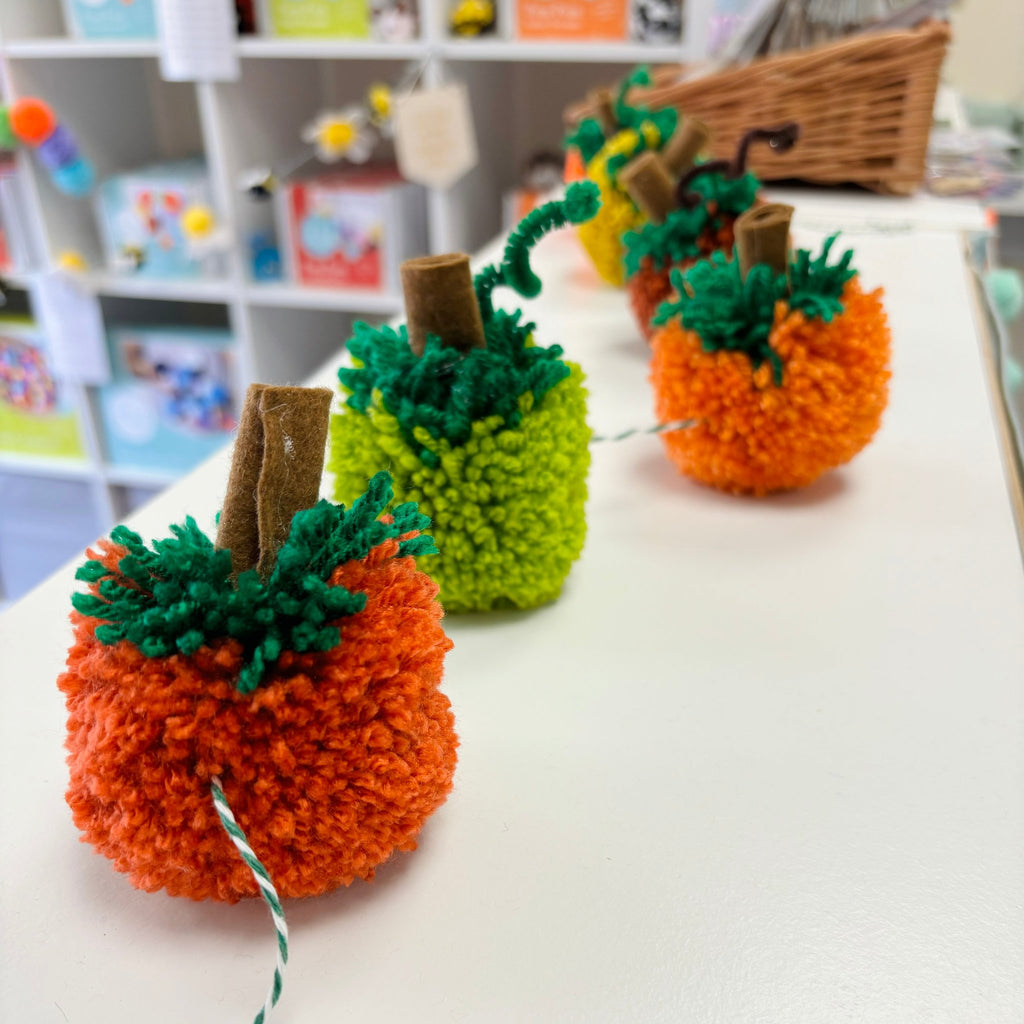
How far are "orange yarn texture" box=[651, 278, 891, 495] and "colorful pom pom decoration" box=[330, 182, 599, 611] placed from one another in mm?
126

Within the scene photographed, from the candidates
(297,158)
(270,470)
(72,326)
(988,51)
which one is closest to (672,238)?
(270,470)

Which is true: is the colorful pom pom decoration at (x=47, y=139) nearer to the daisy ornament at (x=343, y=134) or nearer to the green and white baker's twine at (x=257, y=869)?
the daisy ornament at (x=343, y=134)

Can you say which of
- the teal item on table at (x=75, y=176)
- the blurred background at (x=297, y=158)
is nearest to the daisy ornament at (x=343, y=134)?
the blurred background at (x=297, y=158)

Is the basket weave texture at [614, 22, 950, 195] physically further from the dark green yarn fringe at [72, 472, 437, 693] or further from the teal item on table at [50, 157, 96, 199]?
the teal item on table at [50, 157, 96, 199]

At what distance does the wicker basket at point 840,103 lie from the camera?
1003 mm

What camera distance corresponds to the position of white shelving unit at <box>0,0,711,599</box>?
1.47 meters

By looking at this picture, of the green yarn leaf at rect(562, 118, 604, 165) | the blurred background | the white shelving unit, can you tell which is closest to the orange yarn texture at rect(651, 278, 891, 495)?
the green yarn leaf at rect(562, 118, 604, 165)

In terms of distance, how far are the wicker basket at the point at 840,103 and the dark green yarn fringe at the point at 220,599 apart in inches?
35.6

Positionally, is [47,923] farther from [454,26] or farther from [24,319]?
[24,319]

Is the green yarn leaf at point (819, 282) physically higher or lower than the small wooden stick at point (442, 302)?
lower

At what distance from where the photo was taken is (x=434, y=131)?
126cm

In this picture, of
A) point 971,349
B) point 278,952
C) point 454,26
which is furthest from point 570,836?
point 454,26

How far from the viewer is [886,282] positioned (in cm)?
90

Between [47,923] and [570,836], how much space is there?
182 mm
